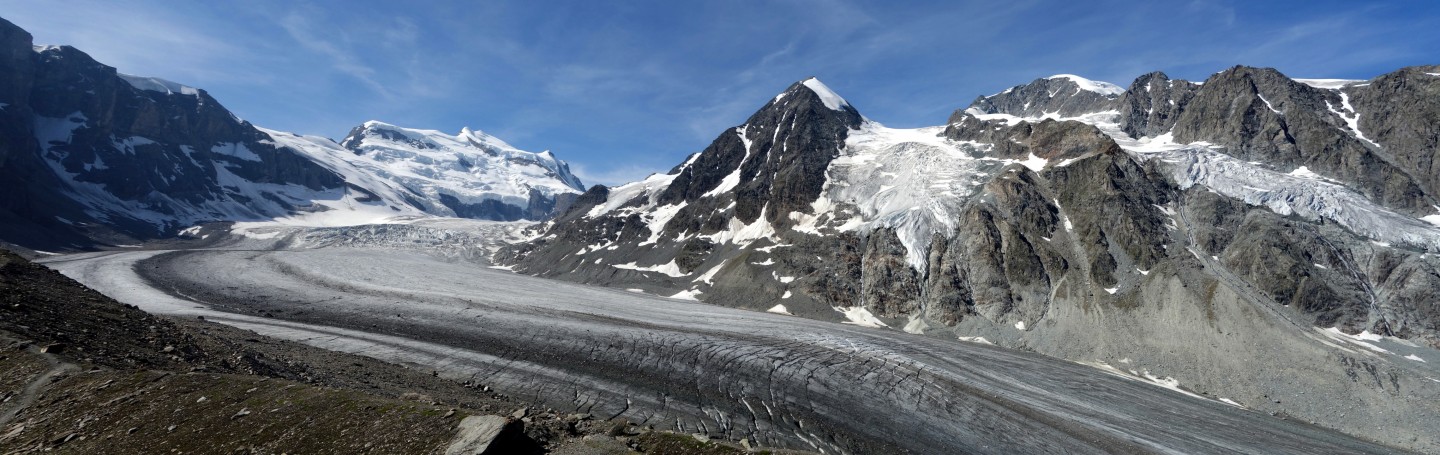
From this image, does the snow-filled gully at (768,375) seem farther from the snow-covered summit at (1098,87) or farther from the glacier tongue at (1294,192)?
the snow-covered summit at (1098,87)

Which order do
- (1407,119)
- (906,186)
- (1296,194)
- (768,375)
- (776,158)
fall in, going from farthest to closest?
(776,158), (906,186), (1407,119), (1296,194), (768,375)

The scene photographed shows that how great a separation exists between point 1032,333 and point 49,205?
691ft

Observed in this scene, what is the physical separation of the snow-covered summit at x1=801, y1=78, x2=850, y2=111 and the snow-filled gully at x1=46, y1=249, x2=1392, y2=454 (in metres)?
112

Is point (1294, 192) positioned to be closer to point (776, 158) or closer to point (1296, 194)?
point (1296, 194)

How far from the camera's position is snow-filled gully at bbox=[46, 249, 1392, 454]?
106 ft

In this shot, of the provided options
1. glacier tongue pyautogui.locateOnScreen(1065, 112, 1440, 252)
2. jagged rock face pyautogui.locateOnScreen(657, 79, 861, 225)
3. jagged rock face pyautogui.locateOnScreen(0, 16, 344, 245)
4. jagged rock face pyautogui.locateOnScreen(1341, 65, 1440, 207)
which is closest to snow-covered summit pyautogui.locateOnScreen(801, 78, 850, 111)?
jagged rock face pyautogui.locateOnScreen(657, 79, 861, 225)

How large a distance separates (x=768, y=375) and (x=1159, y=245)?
61052 mm

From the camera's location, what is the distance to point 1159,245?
71.6m

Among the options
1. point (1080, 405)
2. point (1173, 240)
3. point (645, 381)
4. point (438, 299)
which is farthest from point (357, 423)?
point (1173, 240)

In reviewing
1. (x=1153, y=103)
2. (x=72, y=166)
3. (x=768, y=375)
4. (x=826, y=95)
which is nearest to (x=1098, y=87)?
(x=1153, y=103)

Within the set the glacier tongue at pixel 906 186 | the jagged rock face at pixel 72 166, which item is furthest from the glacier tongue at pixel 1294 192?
the jagged rock face at pixel 72 166

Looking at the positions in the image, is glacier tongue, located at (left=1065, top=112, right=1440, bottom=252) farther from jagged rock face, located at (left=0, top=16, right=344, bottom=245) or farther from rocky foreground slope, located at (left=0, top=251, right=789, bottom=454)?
jagged rock face, located at (left=0, top=16, right=344, bottom=245)

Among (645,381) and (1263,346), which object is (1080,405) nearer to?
(1263,346)

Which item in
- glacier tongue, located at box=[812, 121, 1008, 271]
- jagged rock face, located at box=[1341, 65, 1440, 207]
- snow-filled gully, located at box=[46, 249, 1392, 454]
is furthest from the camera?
glacier tongue, located at box=[812, 121, 1008, 271]
